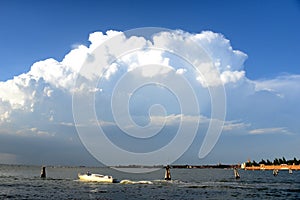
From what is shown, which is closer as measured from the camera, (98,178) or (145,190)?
(145,190)

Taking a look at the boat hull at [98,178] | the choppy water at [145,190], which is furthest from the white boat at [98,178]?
the choppy water at [145,190]

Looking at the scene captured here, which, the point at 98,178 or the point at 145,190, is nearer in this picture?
the point at 145,190

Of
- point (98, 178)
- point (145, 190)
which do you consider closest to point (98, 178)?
point (98, 178)

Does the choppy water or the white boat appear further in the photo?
the white boat

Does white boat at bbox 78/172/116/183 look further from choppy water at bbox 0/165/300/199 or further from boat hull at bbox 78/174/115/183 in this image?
choppy water at bbox 0/165/300/199

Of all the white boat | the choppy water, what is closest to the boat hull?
the white boat

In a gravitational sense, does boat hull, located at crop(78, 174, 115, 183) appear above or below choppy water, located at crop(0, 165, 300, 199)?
above

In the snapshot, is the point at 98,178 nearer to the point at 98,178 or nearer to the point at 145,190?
the point at 98,178

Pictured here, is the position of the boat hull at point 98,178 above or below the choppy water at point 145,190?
above

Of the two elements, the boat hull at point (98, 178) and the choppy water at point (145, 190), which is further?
the boat hull at point (98, 178)

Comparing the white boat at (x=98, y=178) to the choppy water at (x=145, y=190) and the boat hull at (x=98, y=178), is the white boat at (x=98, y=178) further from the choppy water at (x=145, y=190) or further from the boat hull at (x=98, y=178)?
the choppy water at (x=145, y=190)

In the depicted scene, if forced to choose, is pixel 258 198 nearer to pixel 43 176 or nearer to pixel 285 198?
pixel 285 198

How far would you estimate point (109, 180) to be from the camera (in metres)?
94.5

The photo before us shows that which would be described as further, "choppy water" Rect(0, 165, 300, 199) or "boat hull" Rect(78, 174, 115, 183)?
"boat hull" Rect(78, 174, 115, 183)
